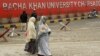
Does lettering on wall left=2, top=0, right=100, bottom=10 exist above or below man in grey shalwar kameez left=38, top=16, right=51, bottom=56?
below

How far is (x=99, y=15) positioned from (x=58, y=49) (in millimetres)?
29519

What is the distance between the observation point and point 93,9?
47625 mm

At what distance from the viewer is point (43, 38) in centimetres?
1614

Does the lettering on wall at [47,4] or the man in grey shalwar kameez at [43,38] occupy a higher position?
the man in grey shalwar kameez at [43,38]

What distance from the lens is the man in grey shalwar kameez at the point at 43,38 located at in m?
16.0

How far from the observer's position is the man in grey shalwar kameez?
16.0 meters

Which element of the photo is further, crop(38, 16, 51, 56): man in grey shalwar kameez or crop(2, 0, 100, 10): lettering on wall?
crop(2, 0, 100, 10): lettering on wall

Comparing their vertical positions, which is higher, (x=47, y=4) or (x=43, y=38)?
(x=43, y=38)

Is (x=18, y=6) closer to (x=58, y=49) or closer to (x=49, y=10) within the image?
(x=49, y=10)

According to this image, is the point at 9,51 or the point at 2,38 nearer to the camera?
the point at 9,51

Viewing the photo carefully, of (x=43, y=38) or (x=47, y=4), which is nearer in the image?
(x=43, y=38)

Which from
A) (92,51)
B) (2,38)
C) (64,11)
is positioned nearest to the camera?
(92,51)

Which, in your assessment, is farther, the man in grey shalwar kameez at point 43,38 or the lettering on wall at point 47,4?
the lettering on wall at point 47,4

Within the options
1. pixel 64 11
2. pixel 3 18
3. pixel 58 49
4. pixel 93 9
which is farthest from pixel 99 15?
pixel 58 49
